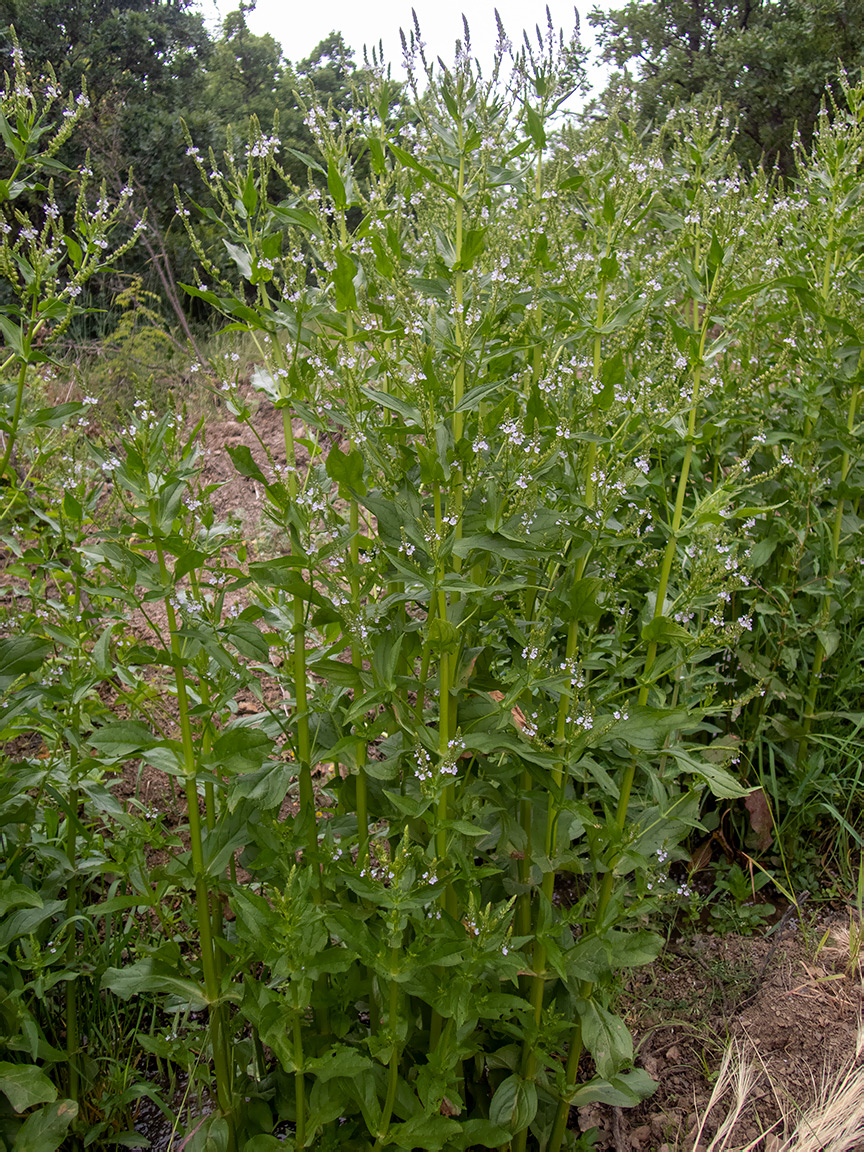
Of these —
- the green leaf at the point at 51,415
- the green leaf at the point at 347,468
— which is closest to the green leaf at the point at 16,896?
the green leaf at the point at 51,415

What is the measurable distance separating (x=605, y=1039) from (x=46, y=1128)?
4.27 ft

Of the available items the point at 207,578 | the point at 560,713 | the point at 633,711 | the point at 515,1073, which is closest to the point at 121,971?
the point at 515,1073

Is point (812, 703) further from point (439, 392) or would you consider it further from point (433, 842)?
point (439, 392)

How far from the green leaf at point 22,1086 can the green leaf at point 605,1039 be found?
1.21 m

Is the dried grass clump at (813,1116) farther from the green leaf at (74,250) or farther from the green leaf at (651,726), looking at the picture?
the green leaf at (74,250)

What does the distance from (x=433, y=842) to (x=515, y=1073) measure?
781 millimetres

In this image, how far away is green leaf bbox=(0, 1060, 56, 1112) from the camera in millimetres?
1824

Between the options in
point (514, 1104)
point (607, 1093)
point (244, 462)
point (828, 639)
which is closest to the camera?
point (244, 462)

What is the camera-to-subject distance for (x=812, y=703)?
10.2 ft

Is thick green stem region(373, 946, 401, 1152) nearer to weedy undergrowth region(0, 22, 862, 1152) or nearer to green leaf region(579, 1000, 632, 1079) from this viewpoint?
weedy undergrowth region(0, 22, 862, 1152)

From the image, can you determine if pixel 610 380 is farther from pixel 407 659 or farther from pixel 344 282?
pixel 407 659

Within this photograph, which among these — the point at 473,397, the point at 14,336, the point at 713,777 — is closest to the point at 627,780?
the point at 713,777

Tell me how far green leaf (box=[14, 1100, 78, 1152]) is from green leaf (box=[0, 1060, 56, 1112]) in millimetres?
104

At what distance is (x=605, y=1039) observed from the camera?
1.95 meters
